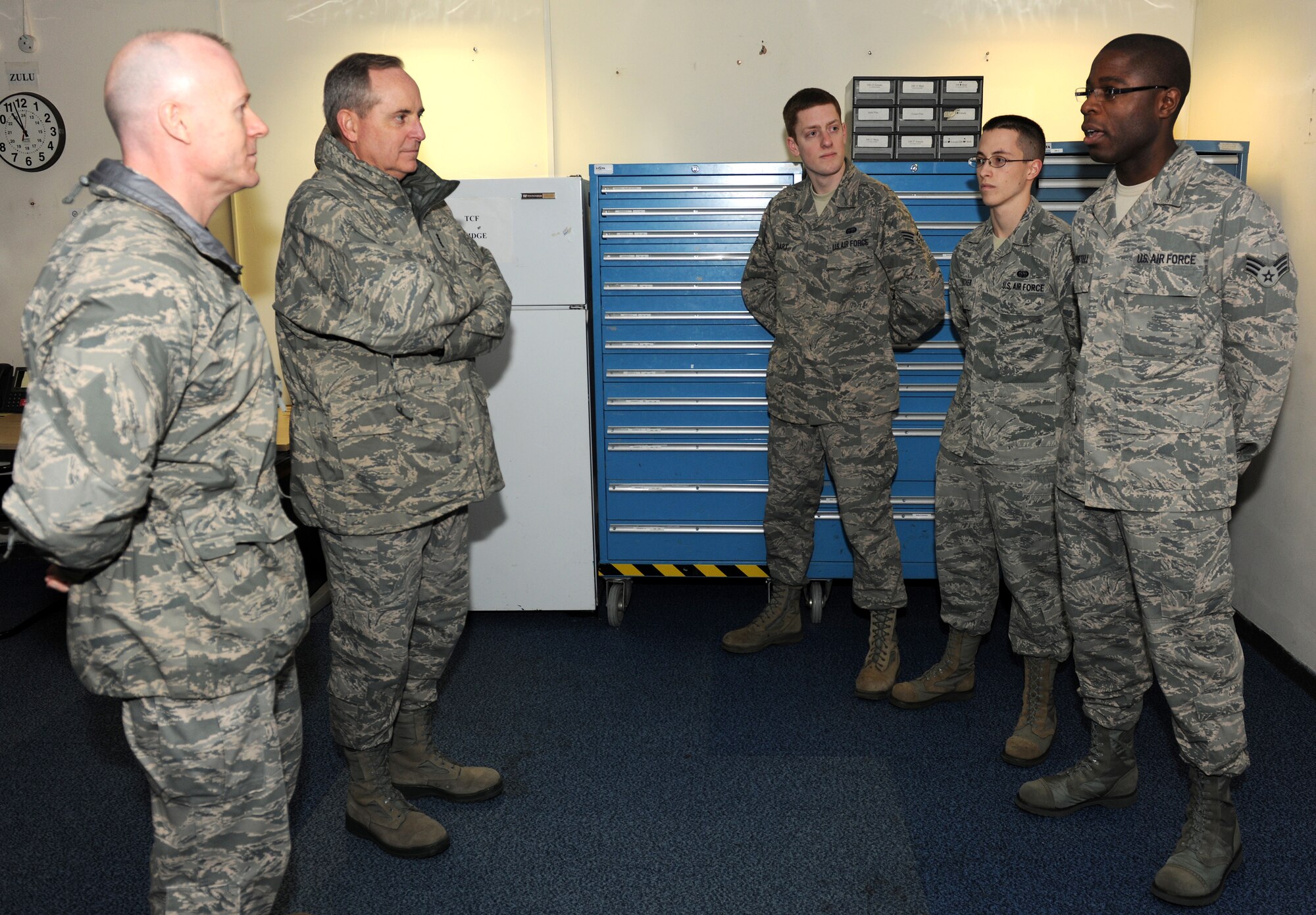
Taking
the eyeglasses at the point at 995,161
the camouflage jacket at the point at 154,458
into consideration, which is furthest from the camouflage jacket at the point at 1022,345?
the camouflage jacket at the point at 154,458

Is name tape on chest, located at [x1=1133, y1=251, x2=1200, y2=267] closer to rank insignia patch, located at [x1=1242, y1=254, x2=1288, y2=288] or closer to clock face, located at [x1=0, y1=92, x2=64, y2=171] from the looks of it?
rank insignia patch, located at [x1=1242, y1=254, x2=1288, y2=288]

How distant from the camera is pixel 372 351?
188 centimetres

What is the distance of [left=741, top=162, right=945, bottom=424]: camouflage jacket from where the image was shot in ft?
9.01

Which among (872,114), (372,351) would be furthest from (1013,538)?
(372,351)

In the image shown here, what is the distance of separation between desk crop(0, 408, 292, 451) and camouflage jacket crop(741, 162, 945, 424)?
157cm

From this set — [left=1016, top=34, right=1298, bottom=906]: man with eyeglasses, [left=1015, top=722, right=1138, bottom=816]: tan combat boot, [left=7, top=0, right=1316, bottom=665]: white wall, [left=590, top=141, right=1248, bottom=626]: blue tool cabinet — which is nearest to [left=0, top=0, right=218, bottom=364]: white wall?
[left=7, top=0, right=1316, bottom=665]: white wall

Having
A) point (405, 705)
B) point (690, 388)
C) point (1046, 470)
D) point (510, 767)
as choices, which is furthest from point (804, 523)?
point (405, 705)

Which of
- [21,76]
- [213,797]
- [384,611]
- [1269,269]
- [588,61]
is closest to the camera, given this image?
[213,797]

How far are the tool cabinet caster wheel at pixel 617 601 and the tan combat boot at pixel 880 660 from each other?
3.02 ft

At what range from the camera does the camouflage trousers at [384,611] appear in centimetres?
192

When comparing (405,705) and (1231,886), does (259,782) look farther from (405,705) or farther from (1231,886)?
(1231,886)

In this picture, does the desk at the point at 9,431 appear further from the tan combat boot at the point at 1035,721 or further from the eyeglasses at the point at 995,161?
the tan combat boot at the point at 1035,721

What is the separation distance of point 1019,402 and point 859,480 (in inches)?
23.1

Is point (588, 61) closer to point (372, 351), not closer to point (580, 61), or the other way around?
point (580, 61)
